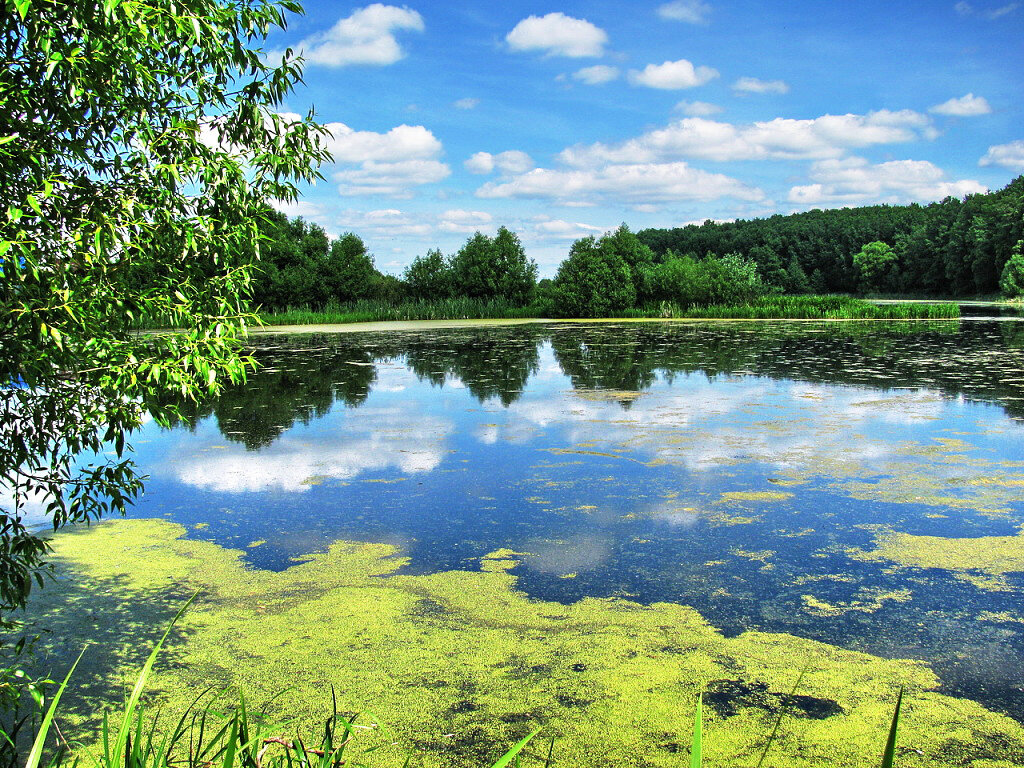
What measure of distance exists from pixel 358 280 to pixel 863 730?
35.2m

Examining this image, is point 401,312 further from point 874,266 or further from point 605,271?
point 874,266

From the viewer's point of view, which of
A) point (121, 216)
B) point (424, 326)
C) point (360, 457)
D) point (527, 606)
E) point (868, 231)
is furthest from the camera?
point (868, 231)

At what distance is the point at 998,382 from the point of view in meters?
9.91

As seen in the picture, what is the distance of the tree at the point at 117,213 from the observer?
236 centimetres

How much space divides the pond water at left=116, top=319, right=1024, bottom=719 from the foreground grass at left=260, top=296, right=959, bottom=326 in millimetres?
18313

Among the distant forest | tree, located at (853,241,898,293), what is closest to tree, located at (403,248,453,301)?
the distant forest

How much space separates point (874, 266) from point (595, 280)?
130ft

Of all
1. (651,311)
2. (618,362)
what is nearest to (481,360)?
(618,362)

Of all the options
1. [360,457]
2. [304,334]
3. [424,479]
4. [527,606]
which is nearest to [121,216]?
[527,606]

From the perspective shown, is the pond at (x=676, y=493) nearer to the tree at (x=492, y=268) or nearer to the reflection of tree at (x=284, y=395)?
the reflection of tree at (x=284, y=395)

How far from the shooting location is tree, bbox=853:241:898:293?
60.0 metres

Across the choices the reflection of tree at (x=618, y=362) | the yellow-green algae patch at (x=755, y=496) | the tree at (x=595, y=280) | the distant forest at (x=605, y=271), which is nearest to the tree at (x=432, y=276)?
the distant forest at (x=605, y=271)

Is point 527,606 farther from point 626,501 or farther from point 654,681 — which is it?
point 626,501

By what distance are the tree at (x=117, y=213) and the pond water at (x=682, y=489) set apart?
1.10 metres
